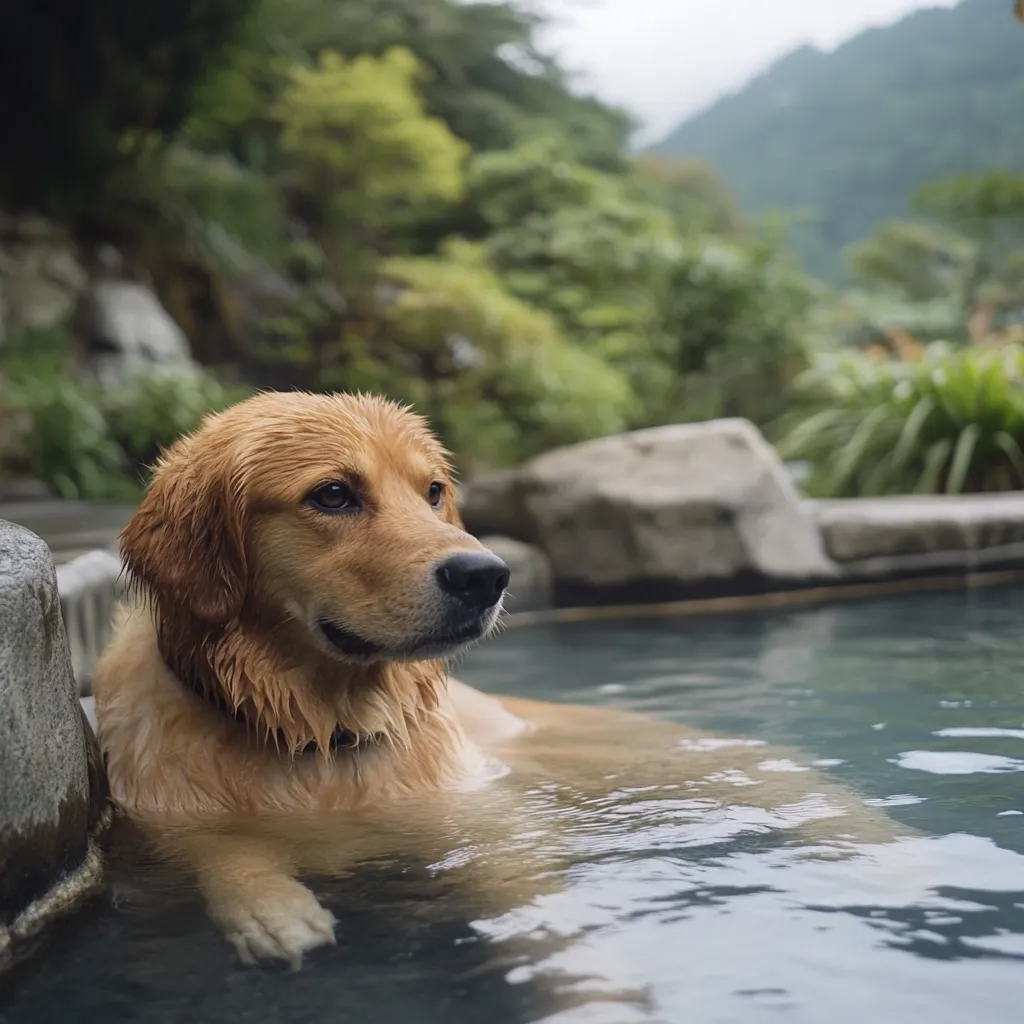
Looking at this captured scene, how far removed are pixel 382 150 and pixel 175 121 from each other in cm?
273

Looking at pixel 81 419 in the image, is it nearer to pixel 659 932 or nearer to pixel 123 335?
pixel 123 335

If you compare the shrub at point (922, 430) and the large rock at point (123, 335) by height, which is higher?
the large rock at point (123, 335)

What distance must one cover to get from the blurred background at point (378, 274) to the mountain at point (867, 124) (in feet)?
28.3

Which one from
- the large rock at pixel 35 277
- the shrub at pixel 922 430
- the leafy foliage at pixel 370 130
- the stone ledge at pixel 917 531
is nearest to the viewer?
the stone ledge at pixel 917 531

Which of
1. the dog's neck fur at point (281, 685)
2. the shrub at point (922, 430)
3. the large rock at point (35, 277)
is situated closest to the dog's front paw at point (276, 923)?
the dog's neck fur at point (281, 685)

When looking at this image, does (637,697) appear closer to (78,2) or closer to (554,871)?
(554,871)

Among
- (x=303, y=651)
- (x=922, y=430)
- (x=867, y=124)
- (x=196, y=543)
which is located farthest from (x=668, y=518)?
(x=867, y=124)

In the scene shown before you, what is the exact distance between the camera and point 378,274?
15977 millimetres

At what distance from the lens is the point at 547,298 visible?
52.1 ft

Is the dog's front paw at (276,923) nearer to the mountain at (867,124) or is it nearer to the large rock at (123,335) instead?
the large rock at (123,335)

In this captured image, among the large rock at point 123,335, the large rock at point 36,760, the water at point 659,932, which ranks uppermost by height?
the large rock at point 123,335

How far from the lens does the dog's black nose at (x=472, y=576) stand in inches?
109

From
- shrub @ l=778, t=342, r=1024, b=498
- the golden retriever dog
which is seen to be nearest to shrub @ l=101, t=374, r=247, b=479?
shrub @ l=778, t=342, r=1024, b=498

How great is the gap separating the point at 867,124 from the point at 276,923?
3489 cm
